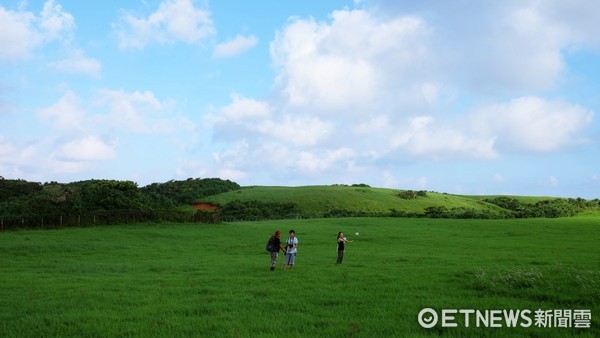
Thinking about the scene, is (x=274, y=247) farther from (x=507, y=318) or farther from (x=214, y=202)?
(x=214, y=202)

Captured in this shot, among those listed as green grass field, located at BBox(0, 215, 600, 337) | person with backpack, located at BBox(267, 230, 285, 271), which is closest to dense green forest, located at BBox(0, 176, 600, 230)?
green grass field, located at BBox(0, 215, 600, 337)

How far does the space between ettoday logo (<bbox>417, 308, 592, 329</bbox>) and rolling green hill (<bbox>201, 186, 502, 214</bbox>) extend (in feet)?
306

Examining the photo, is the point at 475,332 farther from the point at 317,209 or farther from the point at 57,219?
the point at 317,209

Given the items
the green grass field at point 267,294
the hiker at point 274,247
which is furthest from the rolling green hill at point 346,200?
the hiker at point 274,247

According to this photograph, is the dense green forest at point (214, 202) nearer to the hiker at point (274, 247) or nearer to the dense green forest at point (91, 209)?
the dense green forest at point (91, 209)

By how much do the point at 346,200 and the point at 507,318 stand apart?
10478cm

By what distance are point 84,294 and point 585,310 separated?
16.9 meters

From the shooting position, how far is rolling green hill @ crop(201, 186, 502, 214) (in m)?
111

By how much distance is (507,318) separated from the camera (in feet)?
40.8

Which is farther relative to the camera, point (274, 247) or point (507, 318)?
point (274, 247)

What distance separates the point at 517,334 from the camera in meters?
11.2

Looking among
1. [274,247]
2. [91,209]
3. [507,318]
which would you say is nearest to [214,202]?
[91,209]

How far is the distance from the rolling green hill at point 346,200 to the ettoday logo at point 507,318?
93354 mm

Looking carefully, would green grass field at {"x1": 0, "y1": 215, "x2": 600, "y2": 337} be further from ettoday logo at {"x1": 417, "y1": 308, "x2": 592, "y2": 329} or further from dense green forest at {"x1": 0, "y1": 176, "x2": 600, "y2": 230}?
dense green forest at {"x1": 0, "y1": 176, "x2": 600, "y2": 230}
